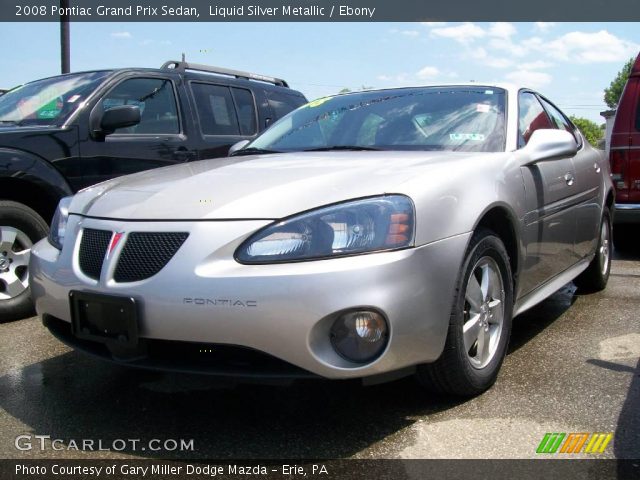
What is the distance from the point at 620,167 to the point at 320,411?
4838mm

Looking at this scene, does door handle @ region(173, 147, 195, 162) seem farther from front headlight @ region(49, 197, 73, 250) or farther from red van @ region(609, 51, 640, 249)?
red van @ region(609, 51, 640, 249)

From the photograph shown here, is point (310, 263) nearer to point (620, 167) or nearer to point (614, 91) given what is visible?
point (620, 167)

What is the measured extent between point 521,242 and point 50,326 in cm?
218

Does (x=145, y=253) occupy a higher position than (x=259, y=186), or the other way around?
(x=259, y=186)

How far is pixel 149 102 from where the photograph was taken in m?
5.31

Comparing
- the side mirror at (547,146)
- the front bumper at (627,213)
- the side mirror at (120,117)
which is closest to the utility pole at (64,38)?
the side mirror at (120,117)

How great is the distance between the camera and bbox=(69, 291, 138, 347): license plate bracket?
7.81 feet

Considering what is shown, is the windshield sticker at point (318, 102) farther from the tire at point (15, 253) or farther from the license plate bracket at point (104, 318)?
the license plate bracket at point (104, 318)

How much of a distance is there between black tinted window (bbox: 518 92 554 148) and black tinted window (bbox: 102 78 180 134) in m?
2.80

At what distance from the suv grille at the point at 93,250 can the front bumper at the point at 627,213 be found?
17.0 ft

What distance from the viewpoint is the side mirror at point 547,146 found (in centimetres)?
334

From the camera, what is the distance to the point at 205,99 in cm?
574

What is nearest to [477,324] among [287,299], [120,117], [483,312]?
[483,312]

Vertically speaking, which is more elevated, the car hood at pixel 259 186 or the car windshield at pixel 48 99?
the car windshield at pixel 48 99
